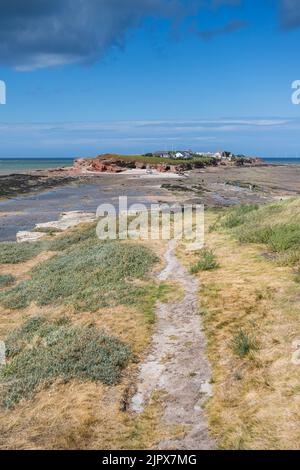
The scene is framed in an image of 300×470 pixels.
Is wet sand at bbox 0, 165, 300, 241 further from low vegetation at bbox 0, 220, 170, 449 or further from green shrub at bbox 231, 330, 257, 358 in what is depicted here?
green shrub at bbox 231, 330, 257, 358

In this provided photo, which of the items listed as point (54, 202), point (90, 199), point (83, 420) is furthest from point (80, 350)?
point (90, 199)

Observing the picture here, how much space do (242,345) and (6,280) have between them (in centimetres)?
1330

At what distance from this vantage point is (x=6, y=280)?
64.7 ft

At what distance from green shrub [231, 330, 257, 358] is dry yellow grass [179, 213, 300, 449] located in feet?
0.38

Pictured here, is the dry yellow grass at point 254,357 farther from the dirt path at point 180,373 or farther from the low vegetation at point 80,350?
the low vegetation at point 80,350

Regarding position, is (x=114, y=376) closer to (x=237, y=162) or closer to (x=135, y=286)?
(x=135, y=286)

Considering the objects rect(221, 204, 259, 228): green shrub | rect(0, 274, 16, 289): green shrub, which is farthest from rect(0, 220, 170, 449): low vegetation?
rect(221, 204, 259, 228): green shrub

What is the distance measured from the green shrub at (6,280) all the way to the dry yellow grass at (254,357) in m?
8.99

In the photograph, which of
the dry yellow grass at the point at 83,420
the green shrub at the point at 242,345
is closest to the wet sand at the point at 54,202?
the dry yellow grass at the point at 83,420

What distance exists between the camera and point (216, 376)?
899 centimetres

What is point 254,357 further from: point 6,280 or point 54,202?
point 54,202

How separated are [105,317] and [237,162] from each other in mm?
153529

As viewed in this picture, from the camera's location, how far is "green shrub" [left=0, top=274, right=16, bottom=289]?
63.6 ft

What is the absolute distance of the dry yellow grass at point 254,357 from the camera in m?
7.11
